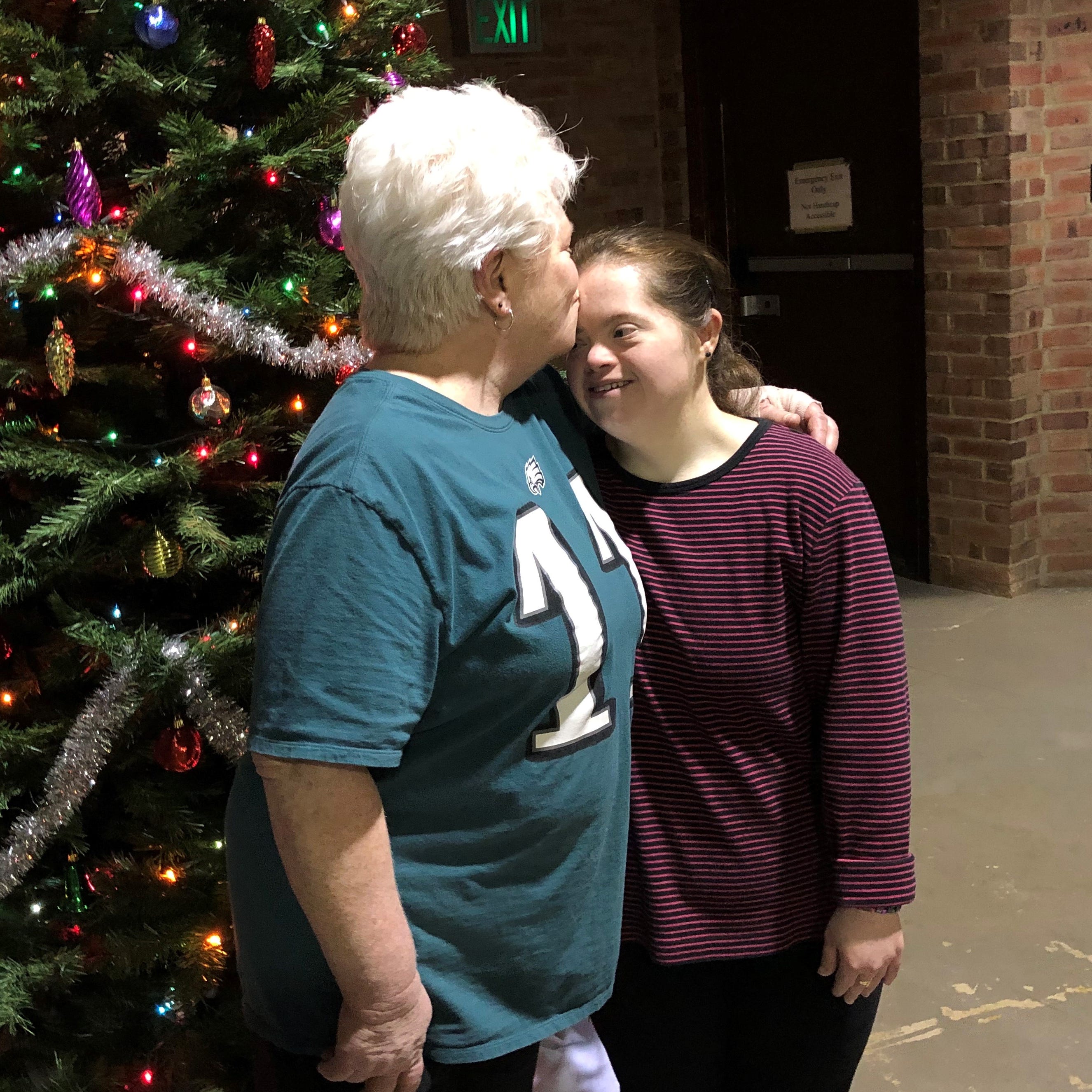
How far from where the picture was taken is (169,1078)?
2.02 meters

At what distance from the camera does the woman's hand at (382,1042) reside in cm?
122

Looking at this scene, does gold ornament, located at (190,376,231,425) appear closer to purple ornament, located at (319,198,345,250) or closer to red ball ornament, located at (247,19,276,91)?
purple ornament, located at (319,198,345,250)

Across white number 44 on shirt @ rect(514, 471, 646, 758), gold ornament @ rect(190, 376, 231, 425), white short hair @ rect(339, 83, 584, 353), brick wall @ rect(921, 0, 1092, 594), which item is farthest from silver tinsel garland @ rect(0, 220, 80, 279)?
brick wall @ rect(921, 0, 1092, 594)

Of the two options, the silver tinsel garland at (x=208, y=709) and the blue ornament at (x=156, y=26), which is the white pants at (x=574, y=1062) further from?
the blue ornament at (x=156, y=26)

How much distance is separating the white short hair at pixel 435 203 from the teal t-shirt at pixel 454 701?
0.09m

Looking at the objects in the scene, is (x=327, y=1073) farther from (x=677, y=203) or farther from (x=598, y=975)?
(x=677, y=203)

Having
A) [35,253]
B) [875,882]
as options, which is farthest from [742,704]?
[35,253]

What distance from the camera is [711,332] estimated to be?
5.14ft

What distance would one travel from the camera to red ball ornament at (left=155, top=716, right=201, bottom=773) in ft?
6.31

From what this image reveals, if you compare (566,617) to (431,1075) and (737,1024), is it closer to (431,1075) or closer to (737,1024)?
(431,1075)

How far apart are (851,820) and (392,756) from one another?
63cm

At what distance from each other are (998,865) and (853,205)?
315 centimetres

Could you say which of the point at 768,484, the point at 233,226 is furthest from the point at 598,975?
the point at 233,226

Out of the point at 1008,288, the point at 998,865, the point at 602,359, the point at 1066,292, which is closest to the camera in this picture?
the point at 602,359
